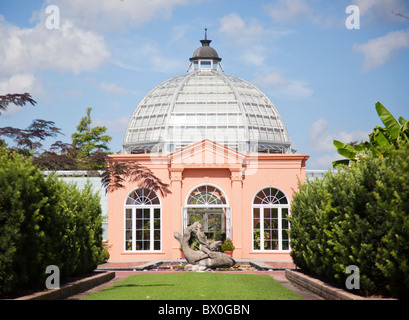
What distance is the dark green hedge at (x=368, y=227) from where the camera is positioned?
10.1 meters

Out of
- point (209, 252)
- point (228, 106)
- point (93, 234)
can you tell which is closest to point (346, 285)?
point (93, 234)

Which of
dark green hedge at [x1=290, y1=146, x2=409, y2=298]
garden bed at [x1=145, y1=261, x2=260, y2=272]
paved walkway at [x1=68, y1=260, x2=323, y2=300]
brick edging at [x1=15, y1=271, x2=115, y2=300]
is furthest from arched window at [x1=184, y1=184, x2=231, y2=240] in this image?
dark green hedge at [x1=290, y1=146, x2=409, y2=298]

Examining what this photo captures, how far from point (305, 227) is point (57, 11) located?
30.0 feet

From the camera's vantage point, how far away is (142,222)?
28.9 meters

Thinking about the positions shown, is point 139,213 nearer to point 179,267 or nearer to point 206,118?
point 179,267

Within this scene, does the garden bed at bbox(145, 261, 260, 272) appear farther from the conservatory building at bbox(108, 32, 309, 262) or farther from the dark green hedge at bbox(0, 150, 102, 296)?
the dark green hedge at bbox(0, 150, 102, 296)

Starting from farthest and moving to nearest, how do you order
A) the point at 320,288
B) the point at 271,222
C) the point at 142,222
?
1. the point at 271,222
2. the point at 142,222
3. the point at 320,288

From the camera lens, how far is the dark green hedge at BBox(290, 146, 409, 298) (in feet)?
33.1

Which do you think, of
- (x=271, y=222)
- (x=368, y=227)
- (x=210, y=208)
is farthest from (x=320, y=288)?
(x=210, y=208)

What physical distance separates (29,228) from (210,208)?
18279 mm

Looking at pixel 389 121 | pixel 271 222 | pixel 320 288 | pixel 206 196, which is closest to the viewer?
pixel 320 288

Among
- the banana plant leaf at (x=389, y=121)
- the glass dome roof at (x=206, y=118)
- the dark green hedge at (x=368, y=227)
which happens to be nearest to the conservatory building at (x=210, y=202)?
the glass dome roof at (x=206, y=118)

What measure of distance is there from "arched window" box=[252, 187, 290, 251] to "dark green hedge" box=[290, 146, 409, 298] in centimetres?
1307
